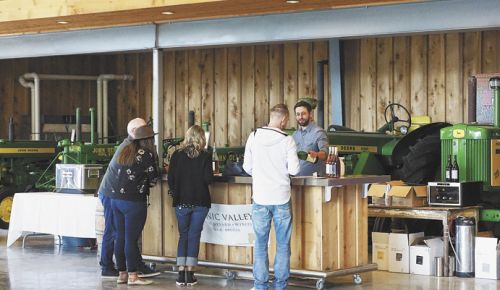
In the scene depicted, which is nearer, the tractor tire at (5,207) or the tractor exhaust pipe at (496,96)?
the tractor exhaust pipe at (496,96)

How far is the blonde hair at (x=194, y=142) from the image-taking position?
8914 millimetres

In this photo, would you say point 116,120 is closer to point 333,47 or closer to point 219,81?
point 219,81

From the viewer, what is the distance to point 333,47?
15070 millimetres

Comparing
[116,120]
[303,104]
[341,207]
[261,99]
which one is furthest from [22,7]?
[116,120]

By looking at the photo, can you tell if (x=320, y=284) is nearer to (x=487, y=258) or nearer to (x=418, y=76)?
(x=487, y=258)

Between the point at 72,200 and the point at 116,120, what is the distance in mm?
7509

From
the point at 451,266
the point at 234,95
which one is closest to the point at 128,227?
the point at 451,266

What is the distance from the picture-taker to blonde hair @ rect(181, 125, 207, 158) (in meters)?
8.91

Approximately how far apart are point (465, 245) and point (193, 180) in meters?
2.70

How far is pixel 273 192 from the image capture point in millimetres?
8297

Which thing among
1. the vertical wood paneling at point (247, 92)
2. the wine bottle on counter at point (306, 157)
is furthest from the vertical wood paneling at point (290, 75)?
the wine bottle on counter at point (306, 157)

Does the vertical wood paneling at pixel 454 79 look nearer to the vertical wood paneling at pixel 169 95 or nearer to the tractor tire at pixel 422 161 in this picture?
the tractor tire at pixel 422 161

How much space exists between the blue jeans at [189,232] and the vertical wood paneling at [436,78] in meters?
6.24

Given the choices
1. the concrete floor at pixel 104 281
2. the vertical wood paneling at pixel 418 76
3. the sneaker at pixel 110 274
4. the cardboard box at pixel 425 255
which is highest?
the vertical wood paneling at pixel 418 76
